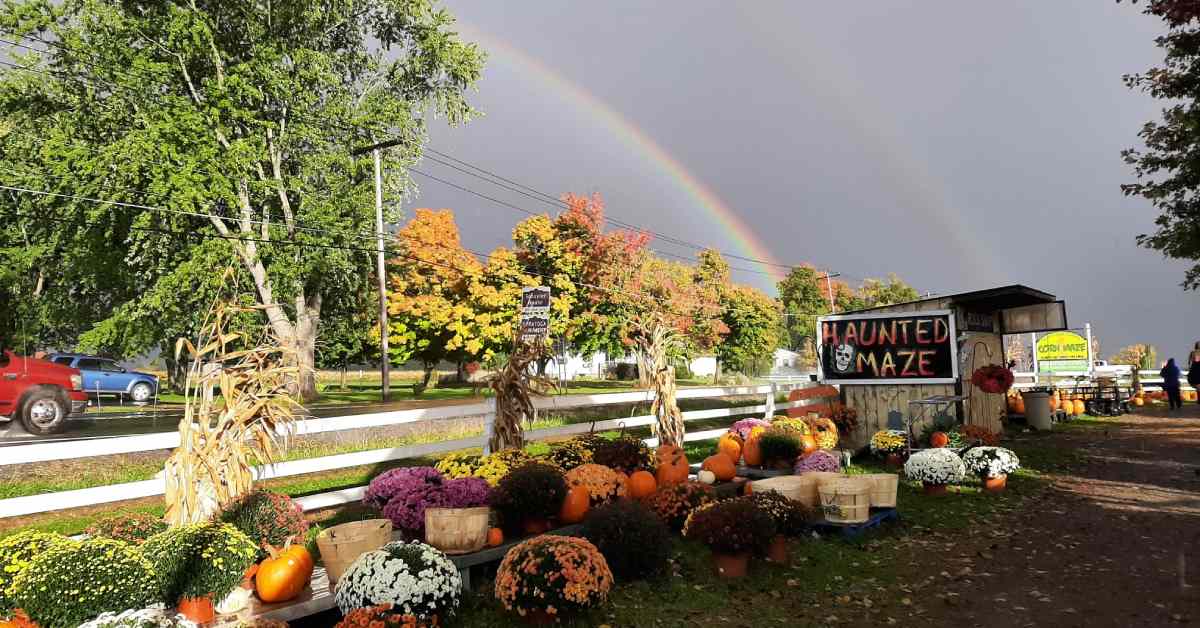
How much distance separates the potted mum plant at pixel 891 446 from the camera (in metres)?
13.5

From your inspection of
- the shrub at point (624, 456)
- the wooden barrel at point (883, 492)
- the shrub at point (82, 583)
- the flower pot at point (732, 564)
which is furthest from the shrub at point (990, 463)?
the shrub at point (82, 583)

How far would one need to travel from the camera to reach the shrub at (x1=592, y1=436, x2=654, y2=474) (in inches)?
348

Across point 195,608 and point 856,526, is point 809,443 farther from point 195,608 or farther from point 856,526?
point 195,608

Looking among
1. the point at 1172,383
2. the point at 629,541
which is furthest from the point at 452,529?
the point at 1172,383

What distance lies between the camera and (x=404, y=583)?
4973 millimetres

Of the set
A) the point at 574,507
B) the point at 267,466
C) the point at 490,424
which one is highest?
the point at 490,424

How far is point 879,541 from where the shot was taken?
27.3 feet

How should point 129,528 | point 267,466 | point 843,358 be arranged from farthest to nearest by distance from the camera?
point 843,358, point 267,466, point 129,528

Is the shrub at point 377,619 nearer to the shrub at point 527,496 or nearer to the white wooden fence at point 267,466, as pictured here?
the white wooden fence at point 267,466

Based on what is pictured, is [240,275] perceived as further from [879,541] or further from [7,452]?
[879,541]

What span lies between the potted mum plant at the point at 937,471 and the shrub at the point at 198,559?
937 cm

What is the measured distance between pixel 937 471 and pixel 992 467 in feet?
3.75

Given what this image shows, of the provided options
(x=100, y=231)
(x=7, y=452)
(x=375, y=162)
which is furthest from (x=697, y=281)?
(x=7, y=452)

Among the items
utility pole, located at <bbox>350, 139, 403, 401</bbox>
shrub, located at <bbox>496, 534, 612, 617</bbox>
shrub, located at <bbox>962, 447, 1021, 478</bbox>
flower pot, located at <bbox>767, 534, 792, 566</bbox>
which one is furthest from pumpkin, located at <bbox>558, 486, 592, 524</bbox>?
utility pole, located at <bbox>350, 139, 403, 401</bbox>
